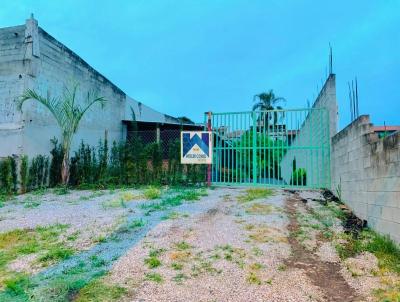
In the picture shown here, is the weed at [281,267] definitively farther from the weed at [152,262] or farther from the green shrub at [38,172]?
the green shrub at [38,172]

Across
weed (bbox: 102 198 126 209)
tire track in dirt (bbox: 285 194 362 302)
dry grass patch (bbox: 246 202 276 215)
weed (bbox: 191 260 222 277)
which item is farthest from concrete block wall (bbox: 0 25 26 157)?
tire track in dirt (bbox: 285 194 362 302)

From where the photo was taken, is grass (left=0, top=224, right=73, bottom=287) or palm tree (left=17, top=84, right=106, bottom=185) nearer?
grass (left=0, top=224, right=73, bottom=287)


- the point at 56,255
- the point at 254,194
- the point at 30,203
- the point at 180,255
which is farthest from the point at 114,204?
the point at 180,255

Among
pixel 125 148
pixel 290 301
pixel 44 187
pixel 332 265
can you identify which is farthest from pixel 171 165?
pixel 290 301

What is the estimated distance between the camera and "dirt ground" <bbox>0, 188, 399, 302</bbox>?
10.0ft

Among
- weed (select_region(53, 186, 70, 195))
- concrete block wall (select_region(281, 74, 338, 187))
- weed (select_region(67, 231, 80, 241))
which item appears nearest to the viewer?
weed (select_region(67, 231, 80, 241))

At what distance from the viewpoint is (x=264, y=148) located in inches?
358

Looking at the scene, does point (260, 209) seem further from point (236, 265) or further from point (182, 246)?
point (236, 265)

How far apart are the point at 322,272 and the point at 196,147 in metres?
6.21

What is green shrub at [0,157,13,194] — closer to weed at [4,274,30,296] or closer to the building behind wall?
the building behind wall

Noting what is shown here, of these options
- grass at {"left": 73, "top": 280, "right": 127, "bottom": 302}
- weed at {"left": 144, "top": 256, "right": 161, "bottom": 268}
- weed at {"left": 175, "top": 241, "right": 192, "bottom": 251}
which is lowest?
grass at {"left": 73, "top": 280, "right": 127, "bottom": 302}

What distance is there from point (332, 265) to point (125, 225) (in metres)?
2.94

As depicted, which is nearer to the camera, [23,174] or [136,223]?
[136,223]

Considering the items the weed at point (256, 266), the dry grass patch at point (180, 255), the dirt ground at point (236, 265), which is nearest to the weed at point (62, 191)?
the dirt ground at point (236, 265)
